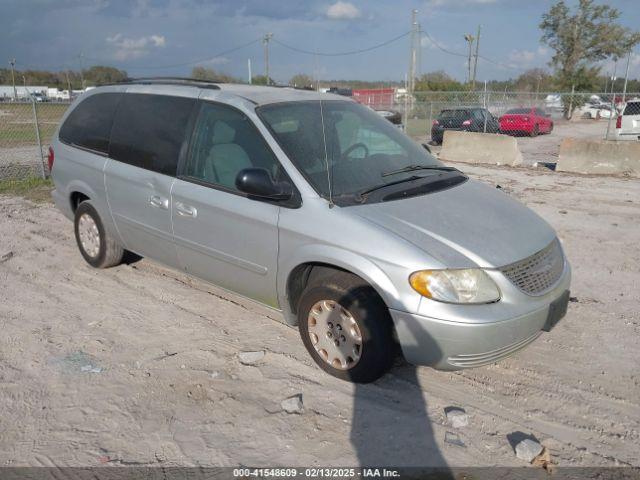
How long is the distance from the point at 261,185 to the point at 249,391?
134 cm

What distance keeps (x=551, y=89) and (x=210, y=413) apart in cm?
4533

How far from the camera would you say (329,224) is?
3.38 m

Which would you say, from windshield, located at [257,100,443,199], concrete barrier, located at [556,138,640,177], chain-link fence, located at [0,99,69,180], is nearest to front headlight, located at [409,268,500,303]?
windshield, located at [257,100,443,199]

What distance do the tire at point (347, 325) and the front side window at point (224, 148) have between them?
97cm

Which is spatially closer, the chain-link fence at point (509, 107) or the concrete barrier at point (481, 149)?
the concrete barrier at point (481, 149)

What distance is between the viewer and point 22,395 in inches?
135

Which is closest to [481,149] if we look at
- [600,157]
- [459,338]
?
[600,157]

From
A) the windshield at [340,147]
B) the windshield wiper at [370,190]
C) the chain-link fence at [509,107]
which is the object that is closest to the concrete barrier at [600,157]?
the chain-link fence at [509,107]

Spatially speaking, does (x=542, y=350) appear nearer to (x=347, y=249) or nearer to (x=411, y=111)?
(x=347, y=249)

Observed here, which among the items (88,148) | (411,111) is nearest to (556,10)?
(411,111)

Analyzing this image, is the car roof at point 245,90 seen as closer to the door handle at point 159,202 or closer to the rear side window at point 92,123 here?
the rear side window at point 92,123

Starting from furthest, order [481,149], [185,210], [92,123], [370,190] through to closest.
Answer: [481,149], [92,123], [185,210], [370,190]

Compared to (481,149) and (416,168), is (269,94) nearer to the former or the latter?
(416,168)

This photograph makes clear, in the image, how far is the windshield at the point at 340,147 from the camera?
146 inches
